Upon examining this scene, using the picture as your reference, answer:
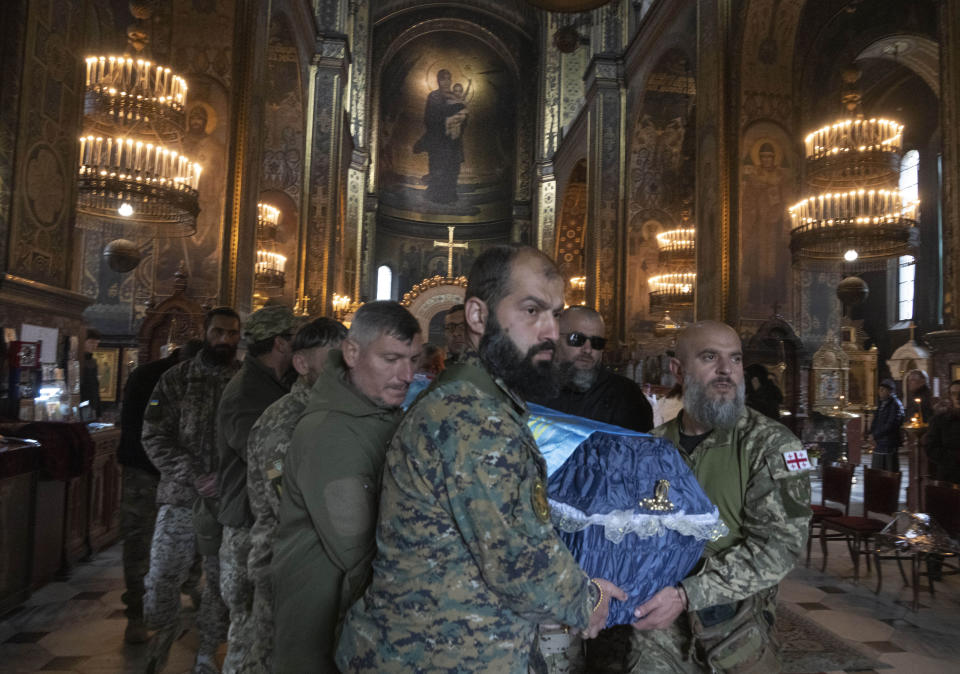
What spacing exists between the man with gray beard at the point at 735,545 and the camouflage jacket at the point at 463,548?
0.71 metres

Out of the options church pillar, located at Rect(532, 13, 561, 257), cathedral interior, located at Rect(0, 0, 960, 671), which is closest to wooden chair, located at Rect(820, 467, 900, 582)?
cathedral interior, located at Rect(0, 0, 960, 671)

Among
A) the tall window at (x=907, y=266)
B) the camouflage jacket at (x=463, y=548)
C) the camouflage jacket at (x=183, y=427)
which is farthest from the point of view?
the tall window at (x=907, y=266)

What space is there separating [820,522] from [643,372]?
6.90 m

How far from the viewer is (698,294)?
10344 mm

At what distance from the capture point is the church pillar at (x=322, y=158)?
1488 centimetres

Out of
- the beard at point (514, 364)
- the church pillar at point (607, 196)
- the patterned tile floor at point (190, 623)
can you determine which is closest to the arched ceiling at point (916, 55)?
the church pillar at point (607, 196)

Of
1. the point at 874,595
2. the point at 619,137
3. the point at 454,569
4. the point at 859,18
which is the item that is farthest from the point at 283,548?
the point at 619,137

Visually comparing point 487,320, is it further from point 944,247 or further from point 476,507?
point 944,247

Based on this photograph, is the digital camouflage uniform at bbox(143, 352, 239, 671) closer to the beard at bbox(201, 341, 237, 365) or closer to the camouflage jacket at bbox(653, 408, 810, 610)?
the beard at bbox(201, 341, 237, 365)

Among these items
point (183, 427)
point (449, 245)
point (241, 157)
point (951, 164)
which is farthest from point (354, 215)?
point (183, 427)

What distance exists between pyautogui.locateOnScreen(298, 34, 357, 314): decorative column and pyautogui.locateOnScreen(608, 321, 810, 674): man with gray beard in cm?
1300

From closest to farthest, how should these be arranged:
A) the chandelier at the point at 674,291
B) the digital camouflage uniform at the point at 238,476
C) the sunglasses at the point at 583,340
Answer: the digital camouflage uniform at the point at 238,476
the sunglasses at the point at 583,340
the chandelier at the point at 674,291

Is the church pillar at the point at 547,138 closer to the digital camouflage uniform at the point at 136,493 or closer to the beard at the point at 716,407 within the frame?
the digital camouflage uniform at the point at 136,493

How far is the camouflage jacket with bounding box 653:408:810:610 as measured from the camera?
2.08 m
